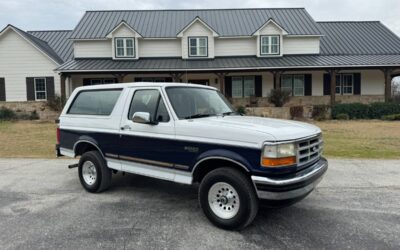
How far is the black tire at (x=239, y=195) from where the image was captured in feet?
13.6

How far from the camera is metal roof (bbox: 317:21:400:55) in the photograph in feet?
87.1

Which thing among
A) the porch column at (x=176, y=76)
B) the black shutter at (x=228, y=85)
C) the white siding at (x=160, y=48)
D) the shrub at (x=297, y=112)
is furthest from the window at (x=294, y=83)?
the white siding at (x=160, y=48)

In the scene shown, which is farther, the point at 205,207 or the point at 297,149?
the point at 205,207

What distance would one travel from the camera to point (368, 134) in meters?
14.6

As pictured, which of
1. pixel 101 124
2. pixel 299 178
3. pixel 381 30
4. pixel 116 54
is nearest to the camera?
pixel 299 178

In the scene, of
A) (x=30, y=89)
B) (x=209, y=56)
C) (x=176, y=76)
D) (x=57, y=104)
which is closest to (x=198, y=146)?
(x=176, y=76)

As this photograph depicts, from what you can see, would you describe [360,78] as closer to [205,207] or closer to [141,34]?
[141,34]

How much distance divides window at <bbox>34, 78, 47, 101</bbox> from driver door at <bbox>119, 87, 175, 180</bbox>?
2319 centimetres

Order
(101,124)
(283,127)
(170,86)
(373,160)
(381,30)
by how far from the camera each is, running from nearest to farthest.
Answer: (283,127), (170,86), (101,124), (373,160), (381,30)

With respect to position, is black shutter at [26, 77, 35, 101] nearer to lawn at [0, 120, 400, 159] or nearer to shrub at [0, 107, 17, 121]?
shrub at [0, 107, 17, 121]

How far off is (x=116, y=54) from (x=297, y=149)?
23214 millimetres

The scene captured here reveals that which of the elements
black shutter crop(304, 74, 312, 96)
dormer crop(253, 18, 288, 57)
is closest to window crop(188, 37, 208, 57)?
dormer crop(253, 18, 288, 57)

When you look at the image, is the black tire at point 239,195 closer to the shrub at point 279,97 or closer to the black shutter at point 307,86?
the shrub at point 279,97

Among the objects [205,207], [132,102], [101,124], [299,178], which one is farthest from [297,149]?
[101,124]
